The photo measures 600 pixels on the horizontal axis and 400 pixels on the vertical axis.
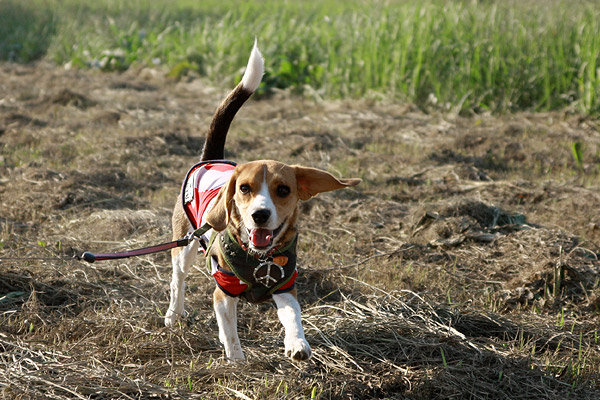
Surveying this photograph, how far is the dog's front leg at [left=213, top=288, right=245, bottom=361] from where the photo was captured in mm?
3100

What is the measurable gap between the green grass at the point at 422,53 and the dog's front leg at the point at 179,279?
20.1 ft

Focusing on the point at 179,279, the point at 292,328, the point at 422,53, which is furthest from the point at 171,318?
the point at 422,53

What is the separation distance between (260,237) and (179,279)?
1017 millimetres

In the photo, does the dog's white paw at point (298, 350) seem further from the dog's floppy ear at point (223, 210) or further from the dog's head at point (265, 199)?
the dog's floppy ear at point (223, 210)

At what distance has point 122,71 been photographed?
43.1ft

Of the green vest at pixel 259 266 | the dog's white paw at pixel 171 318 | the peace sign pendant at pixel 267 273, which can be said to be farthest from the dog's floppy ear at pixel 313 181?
the dog's white paw at pixel 171 318

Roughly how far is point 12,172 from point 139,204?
1.48m

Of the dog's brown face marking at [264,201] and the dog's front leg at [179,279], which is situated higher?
the dog's brown face marking at [264,201]

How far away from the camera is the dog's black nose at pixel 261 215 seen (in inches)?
110

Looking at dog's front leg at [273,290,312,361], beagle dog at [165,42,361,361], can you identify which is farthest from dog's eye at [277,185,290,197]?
dog's front leg at [273,290,312,361]

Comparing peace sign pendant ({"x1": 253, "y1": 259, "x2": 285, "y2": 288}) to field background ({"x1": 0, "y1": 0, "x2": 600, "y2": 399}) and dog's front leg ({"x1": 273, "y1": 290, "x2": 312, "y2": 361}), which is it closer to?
dog's front leg ({"x1": 273, "y1": 290, "x2": 312, "y2": 361})

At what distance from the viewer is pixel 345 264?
469cm

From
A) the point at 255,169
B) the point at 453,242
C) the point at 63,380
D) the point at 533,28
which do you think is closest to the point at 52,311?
the point at 63,380

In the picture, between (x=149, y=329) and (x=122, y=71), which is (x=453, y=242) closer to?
(x=149, y=329)
